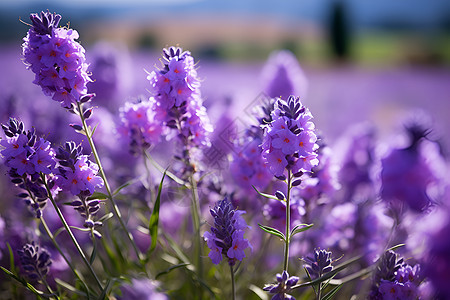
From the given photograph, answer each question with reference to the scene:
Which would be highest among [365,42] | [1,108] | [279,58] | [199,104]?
[365,42]

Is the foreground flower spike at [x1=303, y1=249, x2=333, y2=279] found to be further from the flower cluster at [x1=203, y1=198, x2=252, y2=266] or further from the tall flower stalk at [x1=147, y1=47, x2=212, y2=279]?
the tall flower stalk at [x1=147, y1=47, x2=212, y2=279]

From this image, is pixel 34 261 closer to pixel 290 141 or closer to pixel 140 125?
pixel 140 125

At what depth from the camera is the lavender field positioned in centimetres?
133

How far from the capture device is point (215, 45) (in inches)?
738

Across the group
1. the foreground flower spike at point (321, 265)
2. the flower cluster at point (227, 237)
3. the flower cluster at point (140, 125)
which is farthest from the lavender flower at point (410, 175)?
the flower cluster at point (140, 125)

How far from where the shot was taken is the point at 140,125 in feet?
5.72

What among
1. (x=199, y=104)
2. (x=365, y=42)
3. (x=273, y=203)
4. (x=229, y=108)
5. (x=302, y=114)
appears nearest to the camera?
(x=302, y=114)

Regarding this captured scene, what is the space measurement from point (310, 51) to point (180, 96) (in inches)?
848

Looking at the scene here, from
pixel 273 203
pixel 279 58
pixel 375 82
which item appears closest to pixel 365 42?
pixel 375 82

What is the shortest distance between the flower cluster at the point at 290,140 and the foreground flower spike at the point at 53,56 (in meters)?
0.74

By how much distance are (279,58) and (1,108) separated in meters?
2.25

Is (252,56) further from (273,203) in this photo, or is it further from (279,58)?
(273,203)

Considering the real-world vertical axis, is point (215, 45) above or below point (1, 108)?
above

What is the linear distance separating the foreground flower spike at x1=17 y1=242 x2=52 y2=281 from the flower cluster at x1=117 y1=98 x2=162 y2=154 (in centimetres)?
58
